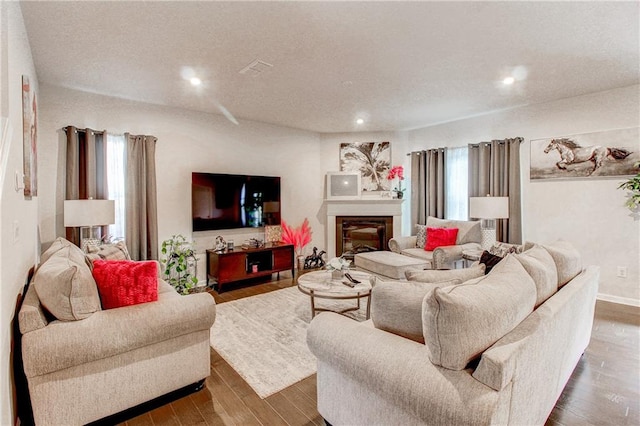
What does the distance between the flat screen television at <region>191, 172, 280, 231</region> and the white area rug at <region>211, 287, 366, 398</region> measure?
4.43ft

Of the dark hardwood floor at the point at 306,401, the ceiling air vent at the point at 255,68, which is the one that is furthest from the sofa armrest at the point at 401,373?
the ceiling air vent at the point at 255,68

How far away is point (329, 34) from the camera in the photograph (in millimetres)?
2482

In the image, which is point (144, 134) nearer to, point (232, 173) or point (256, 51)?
point (232, 173)

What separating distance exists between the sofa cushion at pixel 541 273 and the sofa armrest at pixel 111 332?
1.98m

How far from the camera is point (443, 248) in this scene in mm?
4430

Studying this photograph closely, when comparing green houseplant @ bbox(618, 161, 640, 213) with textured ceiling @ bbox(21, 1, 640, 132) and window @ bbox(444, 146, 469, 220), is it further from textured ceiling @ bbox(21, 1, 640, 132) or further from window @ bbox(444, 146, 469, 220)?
window @ bbox(444, 146, 469, 220)

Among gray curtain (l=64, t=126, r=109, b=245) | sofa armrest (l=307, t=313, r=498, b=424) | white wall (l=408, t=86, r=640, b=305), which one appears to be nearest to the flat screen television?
gray curtain (l=64, t=126, r=109, b=245)

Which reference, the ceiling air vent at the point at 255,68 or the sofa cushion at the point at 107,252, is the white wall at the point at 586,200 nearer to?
the ceiling air vent at the point at 255,68

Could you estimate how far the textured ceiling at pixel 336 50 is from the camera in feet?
7.19

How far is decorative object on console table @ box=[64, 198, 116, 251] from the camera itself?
315cm

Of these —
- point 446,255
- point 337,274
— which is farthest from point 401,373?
point 446,255

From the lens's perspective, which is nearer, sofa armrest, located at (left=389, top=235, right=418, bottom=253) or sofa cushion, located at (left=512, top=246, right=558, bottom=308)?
sofa cushion, located at (left=512, top=246, right=558, bottom=308)

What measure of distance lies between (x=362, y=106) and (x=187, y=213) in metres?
2.97

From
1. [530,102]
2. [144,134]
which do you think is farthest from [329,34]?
[530,102]
